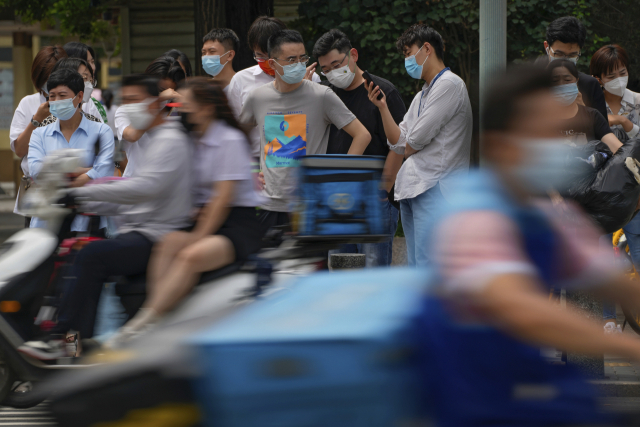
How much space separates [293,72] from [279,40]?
35cm

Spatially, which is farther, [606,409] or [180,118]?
[180,118]

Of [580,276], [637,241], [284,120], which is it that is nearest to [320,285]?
[580,276]

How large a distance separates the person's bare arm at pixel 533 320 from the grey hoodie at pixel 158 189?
2.52 meters

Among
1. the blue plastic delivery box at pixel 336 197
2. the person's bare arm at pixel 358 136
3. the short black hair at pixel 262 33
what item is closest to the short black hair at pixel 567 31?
the person's bare arm at pixel 358 136

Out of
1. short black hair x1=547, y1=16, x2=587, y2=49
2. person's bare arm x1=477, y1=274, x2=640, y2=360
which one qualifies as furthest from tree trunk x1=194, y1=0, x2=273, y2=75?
person's bare arm x1=477, y1=274, x2=640, y2=360

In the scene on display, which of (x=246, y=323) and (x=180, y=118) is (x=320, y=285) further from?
(x=180, y=118)

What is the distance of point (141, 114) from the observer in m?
4.84

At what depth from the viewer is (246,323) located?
8.17 feet

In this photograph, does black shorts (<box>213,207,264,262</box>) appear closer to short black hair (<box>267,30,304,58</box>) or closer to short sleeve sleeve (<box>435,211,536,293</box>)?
short black hair (<box>267,30,304,58</box>)

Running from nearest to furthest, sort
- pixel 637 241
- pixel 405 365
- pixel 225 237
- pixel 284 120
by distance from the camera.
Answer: pixel 405 365 < pixel 225 237 < pixel 284 120 < pixel 637 241

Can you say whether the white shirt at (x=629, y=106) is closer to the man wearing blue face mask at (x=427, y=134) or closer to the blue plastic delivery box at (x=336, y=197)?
the man wearing blue face mask at (x=427, y=134)

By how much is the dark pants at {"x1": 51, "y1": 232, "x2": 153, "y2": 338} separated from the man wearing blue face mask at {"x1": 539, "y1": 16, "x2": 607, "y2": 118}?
327 cm

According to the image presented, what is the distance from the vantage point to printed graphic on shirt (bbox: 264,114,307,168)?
5.80 m

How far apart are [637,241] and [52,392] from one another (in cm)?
515
